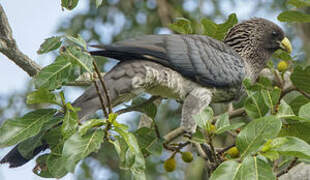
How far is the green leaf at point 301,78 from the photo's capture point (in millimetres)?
2568

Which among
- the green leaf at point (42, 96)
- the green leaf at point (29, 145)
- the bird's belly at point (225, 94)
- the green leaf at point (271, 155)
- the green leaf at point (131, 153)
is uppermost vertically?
the green leaf at point (42, 96)

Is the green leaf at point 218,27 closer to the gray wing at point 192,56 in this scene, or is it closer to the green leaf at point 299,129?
the gray wing at point 192,56

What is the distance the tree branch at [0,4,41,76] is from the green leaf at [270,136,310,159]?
1.33 m

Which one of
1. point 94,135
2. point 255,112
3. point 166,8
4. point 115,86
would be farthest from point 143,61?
point 166,8

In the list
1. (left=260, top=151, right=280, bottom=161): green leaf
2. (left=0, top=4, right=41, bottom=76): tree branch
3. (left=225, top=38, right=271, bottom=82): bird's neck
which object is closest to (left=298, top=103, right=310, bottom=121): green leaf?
(left=260, top=151, right=280, bottom=161): green leaf

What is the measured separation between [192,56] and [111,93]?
2.32ft

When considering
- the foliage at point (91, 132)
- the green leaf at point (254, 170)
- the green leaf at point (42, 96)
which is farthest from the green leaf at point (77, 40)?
the green leaf at point (254, 170)

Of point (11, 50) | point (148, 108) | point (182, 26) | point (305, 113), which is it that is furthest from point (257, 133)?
point (182, 26)

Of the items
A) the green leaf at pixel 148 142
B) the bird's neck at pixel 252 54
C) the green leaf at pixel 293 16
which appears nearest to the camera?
the green leaf at pixel 148 142

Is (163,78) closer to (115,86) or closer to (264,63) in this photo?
(115,86)

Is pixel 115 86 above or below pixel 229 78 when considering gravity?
above

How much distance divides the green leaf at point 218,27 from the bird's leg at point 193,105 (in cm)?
44

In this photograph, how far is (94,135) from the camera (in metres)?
1.67

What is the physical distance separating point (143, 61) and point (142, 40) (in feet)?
0.42
